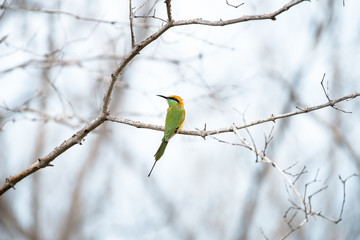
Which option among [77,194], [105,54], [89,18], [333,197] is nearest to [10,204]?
[77,194]

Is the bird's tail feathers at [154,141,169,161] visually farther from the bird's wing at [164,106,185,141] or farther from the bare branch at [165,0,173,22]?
the bare branch at [165,0,173,22]

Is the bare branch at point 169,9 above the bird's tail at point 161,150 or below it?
above

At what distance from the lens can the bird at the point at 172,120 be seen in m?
4.04

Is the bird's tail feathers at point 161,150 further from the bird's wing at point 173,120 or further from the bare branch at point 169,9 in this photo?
the bare branch at point 169,9

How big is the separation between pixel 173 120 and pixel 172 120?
0.04 ft

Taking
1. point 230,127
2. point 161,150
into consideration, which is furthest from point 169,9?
point 161,150

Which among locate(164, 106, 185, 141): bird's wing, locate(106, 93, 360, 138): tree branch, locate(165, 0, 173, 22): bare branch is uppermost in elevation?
locate(164, 106, 185, 141): bird's wing

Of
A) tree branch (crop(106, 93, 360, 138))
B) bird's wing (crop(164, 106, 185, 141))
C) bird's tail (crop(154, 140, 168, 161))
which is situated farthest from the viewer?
bird's wing (crop(164, 106, 185, 141))

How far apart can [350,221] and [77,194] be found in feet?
22.2

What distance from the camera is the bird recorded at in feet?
13.2

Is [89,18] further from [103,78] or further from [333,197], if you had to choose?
[333,197]

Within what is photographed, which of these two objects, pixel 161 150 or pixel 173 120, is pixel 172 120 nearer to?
pixel 173 120

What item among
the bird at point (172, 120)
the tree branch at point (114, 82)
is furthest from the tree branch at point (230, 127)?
the bird at point (172, 120)

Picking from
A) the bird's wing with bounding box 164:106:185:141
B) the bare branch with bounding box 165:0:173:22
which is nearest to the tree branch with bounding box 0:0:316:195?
the bare branch with bounding box 165:0:173:22
